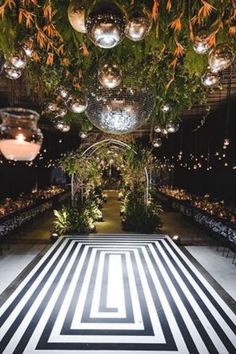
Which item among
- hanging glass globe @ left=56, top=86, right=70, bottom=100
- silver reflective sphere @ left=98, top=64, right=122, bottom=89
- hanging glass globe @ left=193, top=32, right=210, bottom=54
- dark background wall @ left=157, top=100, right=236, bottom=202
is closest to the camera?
hanging glass globe @ left=193, top=32, right=210, bottom=54

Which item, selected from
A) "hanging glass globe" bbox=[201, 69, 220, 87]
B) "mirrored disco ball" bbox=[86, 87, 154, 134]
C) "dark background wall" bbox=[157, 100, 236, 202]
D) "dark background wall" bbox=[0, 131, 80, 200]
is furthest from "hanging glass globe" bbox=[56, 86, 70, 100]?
"dark background wall" bbox=[0, 131, 80, 200]

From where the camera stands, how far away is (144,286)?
4.77 metres

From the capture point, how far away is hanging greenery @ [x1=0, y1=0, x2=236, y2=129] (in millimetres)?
1943

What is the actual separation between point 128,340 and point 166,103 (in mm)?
2612

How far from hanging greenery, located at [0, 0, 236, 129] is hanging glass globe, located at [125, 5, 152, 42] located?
96 mm

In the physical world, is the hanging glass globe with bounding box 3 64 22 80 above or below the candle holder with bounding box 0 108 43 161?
above

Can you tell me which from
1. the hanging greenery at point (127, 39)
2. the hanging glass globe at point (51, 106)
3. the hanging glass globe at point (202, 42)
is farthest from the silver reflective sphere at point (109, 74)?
the hanging glass globe at point (51, 106)

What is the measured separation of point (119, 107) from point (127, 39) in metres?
0.47

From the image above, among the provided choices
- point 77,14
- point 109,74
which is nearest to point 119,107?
point 109,74

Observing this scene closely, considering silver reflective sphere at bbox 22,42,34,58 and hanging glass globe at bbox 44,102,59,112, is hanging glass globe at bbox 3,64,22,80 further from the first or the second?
hanging glass globe at bbox 44,102,59,112

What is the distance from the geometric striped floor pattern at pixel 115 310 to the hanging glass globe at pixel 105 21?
282 centimetres

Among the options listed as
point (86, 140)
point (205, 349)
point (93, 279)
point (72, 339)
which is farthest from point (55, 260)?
point (86, 140)

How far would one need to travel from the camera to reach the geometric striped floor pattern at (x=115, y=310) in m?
3.27

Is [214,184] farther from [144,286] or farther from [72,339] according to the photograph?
[72,339]
